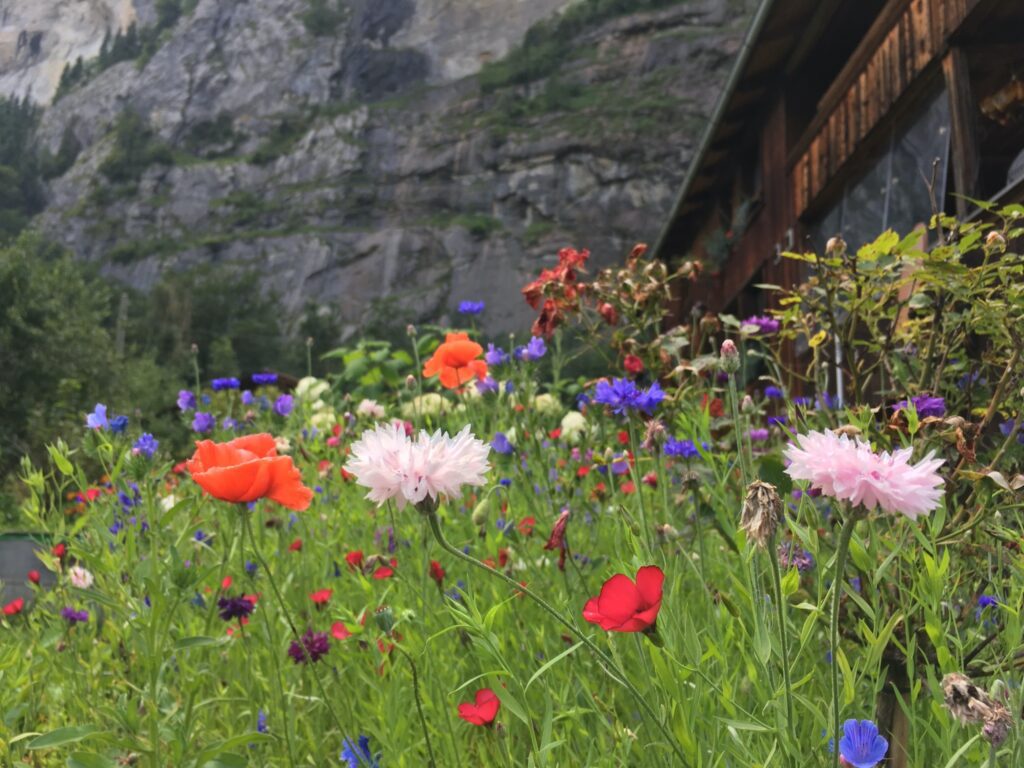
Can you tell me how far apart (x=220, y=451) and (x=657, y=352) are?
1.44m

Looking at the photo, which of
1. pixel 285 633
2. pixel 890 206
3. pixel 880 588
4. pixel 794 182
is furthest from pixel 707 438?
pixel 794 182

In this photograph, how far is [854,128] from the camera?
18.8 ft

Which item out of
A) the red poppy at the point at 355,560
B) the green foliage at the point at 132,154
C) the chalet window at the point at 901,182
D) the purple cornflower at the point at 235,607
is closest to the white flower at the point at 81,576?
the purple cornflower at the point at 235,607

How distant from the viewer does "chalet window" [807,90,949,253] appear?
15.6 ft

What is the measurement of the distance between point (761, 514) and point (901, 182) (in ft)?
17.2

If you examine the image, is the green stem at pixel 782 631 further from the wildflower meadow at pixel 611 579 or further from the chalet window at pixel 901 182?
the chalet window at pixel 901 182

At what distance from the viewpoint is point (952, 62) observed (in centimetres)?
443

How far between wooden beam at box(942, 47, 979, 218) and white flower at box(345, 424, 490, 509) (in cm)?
407

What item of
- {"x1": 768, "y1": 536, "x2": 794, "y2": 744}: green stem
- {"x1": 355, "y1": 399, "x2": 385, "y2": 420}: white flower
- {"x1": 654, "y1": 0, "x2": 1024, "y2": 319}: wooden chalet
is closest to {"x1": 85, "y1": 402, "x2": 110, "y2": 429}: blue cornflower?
{"x1": 355, "y1": 399, "x2": 385, "y2": 420}: white flower

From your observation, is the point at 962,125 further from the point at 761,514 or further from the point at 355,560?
the point at 761,514

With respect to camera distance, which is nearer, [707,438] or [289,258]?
[707,438]

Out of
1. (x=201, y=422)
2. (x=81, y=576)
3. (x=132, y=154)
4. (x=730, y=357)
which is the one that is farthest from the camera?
(x=132, y=154)

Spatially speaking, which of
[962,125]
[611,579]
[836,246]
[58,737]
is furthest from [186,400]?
[962,125]

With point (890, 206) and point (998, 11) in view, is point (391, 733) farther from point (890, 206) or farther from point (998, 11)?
point (890, 206)
